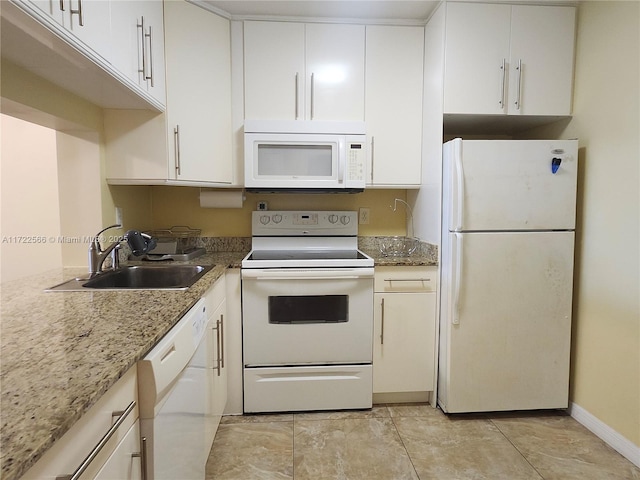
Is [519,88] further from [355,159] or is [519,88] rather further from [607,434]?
[607,434]

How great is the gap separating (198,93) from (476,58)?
159 cm

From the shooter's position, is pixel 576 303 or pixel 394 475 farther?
pixel 576 303

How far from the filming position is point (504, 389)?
1984 millimetres

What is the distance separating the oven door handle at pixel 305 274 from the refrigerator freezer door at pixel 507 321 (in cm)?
53

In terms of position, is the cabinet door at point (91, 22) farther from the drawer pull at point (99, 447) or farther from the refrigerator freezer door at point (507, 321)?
the refrigerator freezer door at point (507, 321)

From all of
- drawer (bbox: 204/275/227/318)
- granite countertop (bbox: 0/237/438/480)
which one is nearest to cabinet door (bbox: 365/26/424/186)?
drawer (bbox: 204/275/227/318)

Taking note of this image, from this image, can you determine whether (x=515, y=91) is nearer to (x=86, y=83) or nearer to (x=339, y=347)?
(x=339, y=347)

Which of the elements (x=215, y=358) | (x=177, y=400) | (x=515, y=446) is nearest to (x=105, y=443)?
(x=177, y=400)

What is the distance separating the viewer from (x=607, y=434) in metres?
1.78

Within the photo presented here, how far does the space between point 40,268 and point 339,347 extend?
1717 mm

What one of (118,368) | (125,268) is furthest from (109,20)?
(118,368)

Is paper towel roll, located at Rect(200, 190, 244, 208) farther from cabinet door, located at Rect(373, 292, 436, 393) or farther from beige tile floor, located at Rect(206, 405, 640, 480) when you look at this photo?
beige tile floor, located at Rect(206, 405, 640, 480)

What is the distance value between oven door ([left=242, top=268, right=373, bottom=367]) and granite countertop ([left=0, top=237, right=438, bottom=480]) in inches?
19.5

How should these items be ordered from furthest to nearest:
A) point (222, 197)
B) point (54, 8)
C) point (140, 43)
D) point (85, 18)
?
point (222, 197)
point (140, 43)
point (85, 18)
point (54, 8)
